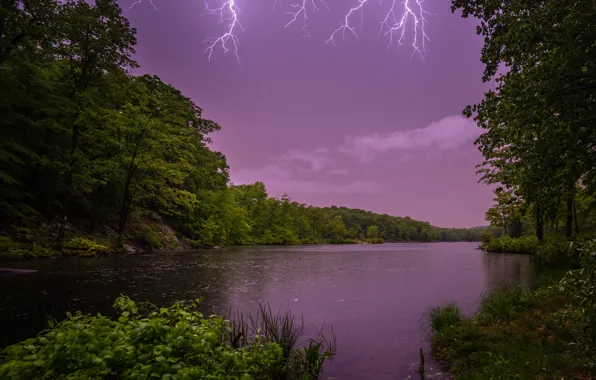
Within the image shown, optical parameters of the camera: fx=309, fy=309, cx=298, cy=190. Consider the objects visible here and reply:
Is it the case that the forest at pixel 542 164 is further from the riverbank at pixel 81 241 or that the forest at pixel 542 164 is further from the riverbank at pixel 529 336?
the riverbank at pixel 81 241

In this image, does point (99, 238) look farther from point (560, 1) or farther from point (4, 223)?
point (560, 1)

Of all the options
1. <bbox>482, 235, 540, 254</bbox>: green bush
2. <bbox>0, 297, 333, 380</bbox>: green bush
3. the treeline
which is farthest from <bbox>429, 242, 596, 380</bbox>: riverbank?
<bbox>482, 235, 540, 254</bbox>: green bush

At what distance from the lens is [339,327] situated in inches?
466

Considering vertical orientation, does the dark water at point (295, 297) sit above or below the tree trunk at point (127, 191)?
below

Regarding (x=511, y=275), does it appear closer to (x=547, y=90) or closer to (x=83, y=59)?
(x=547, y=90)

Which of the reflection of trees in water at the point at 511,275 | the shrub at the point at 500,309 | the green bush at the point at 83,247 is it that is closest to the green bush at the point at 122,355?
the shrub at the point at 500,309

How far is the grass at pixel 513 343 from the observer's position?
20.8 ft

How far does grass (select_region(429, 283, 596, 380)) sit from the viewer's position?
20.8 ft

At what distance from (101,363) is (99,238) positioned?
32.8 m

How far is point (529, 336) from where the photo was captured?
844 centimetres

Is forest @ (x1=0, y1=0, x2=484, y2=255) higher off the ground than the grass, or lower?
higher

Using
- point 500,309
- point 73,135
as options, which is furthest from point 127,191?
point 500,309

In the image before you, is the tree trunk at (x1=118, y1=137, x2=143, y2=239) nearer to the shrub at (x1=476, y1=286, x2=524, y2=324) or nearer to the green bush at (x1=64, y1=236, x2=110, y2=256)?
the green bush at (x1=64, y1=236, x2=110, y2=256)

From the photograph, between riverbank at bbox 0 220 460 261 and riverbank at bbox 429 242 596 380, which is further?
riverbank at bbox 0 220 460 261
